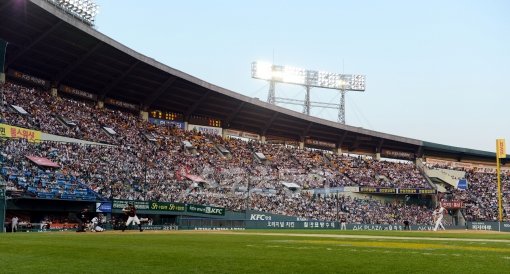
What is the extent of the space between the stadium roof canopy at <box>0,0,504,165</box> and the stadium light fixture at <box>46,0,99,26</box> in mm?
6396

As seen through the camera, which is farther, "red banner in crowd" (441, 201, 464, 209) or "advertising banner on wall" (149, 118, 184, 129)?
"red banner in crowd" (441, 201, 464, 209)

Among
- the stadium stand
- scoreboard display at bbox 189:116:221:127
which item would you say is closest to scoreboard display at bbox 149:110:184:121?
scoreboard display at bbox 189:116:221:127

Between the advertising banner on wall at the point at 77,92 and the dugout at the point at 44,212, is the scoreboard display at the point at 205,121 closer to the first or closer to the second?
the advertising banner on wall at the point at 77,92

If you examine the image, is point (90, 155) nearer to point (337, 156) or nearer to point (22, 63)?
point (22, 63)

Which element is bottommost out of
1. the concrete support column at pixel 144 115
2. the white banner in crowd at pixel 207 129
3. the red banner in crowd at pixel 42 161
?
the red banner in crowd at pixel 42 161

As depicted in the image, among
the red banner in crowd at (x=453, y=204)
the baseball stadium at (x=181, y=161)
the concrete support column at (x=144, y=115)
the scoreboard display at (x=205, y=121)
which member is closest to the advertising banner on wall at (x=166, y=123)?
the baseball stadium at (x=181, y=161)

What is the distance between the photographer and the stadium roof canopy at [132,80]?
4331 centimetres

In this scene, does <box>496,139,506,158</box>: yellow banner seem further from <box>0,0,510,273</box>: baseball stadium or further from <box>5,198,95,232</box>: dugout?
<box>5,198,95,232</box>: dugout

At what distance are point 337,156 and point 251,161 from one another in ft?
53.7

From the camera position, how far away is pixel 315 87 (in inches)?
3263

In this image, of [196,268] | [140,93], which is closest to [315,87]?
[140,93]

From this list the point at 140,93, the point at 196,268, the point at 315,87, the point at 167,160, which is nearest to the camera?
the point at 196,268

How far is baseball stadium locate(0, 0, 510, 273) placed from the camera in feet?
122

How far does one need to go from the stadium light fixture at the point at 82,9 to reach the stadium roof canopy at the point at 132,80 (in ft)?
21.0
